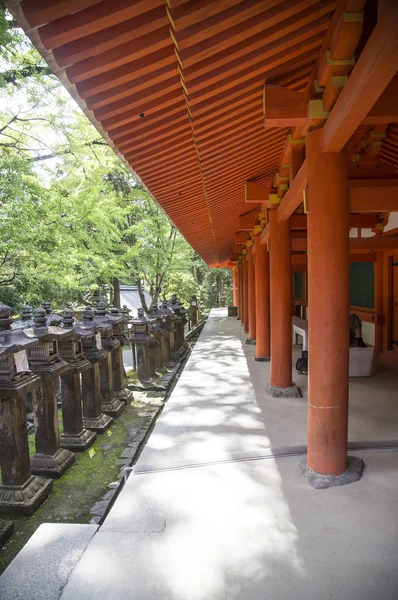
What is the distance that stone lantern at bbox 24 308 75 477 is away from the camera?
4.08 m

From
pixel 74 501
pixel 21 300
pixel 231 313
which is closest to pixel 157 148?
pixel 74 501

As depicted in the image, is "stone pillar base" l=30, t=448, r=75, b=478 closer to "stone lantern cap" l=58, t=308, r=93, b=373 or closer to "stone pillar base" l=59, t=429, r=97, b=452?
"stone pillar base" l=59, t=429, r=97, b=452

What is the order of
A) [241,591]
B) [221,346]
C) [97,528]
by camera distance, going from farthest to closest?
[221,346]
[97,528]
[241,591]

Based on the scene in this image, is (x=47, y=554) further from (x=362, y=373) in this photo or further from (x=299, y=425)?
(x=362, y=373)

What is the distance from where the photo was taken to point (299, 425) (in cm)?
413

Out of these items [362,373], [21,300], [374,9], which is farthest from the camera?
[21,300]

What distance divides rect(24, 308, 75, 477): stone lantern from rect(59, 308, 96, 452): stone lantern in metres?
0.39

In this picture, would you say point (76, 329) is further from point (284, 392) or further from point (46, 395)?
point (284, 392)

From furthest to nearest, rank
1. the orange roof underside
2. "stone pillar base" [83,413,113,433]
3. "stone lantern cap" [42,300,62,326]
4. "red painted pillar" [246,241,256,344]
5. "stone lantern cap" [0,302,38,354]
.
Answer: "red painted pillar" [246,241,256,344] < "stone pillar base" [83,413,113,433] < "stone lantern cap" [42,300,62,326] < "stone lantern cap" [0,302,38,354] < the orange roof underside

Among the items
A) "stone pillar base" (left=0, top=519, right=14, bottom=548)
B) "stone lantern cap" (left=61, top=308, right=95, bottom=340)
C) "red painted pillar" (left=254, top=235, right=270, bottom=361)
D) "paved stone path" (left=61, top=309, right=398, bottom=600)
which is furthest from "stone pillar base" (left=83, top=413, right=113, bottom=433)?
"red painted pillar" (left=254, top=235, right=270, bottom=361)

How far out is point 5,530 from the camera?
3.16 m

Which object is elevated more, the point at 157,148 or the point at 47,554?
the point at 157,148

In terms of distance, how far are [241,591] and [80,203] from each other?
9360 mm

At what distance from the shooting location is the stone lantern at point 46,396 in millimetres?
4078
